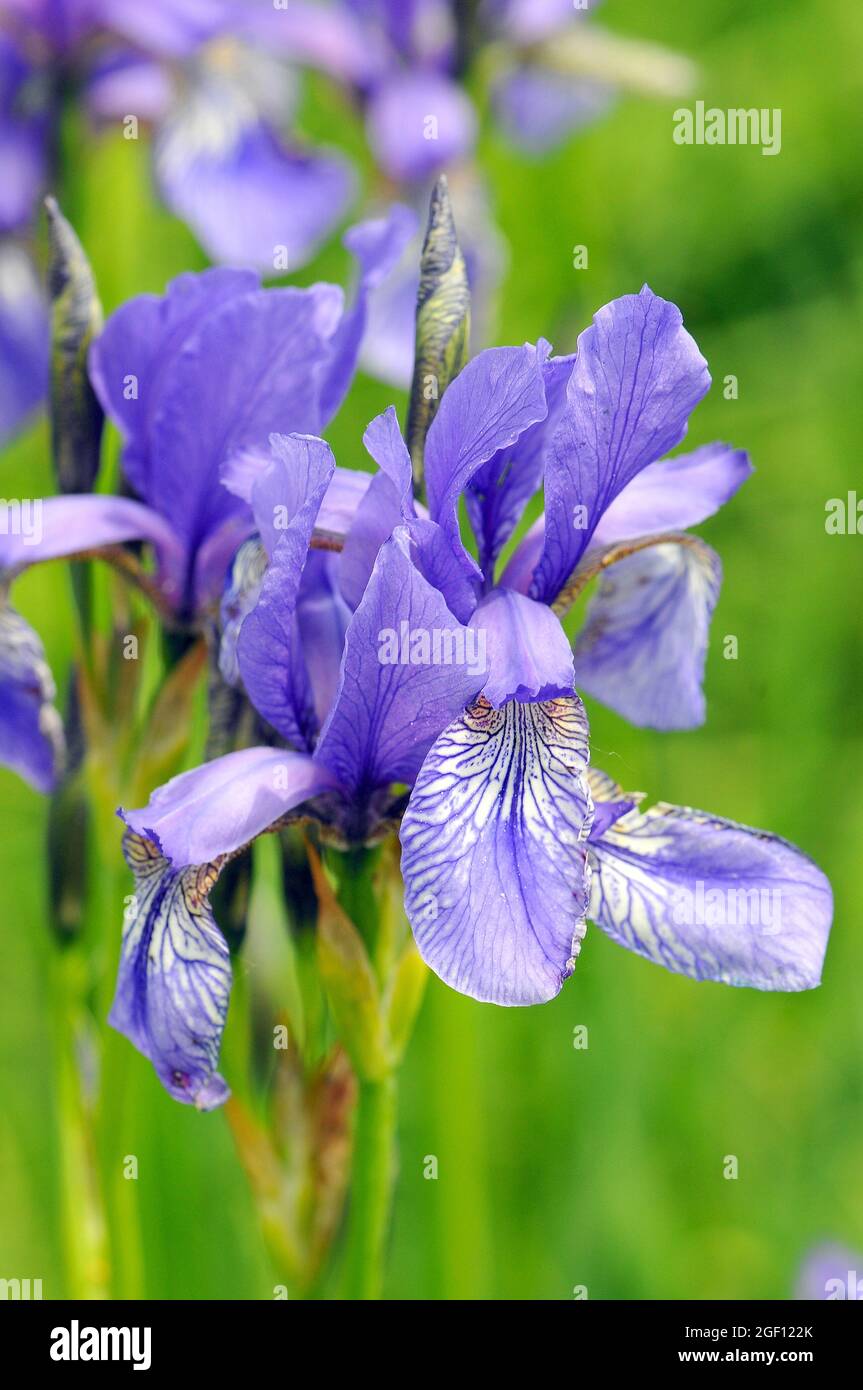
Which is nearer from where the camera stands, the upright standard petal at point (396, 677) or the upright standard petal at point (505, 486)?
the upright standard petal at point (396, 677)

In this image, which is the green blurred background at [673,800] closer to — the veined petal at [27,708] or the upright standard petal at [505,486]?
the veined petal at [27,708]

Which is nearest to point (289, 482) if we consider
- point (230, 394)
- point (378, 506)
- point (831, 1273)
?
point (378, 506)

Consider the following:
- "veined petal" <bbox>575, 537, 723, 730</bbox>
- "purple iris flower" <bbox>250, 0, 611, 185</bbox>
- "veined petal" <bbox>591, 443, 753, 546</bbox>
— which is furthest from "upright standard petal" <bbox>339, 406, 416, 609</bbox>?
"purple iris flower" <bbox>250, 0, 611, 185</bbox>

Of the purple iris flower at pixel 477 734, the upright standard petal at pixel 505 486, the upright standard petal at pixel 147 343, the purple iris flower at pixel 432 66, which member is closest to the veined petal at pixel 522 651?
the purple iris flower at pixel 477 734

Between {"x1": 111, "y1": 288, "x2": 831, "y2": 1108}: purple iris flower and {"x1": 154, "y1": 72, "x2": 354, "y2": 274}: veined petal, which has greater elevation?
{"x1": 154, "y1": 72, "x2": 354, "y2": 274}: veined petal

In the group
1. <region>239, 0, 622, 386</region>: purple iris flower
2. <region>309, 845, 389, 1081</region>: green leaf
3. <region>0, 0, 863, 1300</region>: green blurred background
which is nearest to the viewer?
<region>309, 845, 389, 1081</region>: green leaf

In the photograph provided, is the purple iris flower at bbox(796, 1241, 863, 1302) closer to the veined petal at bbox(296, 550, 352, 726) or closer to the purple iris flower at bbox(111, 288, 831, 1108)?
the purple iris flower at bbox(111, 288, 831, 1108)

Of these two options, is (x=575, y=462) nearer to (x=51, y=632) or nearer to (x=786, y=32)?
(x=51, y=632)

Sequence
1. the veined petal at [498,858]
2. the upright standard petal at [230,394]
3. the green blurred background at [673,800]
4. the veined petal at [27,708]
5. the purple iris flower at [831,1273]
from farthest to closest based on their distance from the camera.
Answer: the green blurred background at [673,800], the purple iris flower at [831,1273], the veined petal at [27,708], the upright standard petal at [230,394], the veined petal at [498,858]
